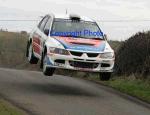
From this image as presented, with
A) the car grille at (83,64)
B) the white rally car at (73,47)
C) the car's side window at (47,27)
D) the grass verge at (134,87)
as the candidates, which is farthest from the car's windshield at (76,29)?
the grass verge at (134,87)

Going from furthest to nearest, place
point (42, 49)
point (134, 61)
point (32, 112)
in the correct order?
1. point (134, 61)
2. point (42, 49)
3. point (32, 112)

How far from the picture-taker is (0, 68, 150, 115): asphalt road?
13.7 metres

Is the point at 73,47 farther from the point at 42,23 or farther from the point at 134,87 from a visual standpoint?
the point at 134,87

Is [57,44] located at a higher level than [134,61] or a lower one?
higher

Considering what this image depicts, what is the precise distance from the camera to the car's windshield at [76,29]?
17.6m

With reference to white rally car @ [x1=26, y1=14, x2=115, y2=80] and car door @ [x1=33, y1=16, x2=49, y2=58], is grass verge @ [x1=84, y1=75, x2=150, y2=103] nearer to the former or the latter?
white rally car @ [x1=26, y1=14, x2=115, y2=80]

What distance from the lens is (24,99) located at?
14742 mm

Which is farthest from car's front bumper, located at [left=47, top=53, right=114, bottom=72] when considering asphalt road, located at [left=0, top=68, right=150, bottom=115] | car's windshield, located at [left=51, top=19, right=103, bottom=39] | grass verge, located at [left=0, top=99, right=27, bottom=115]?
grass verge, located at [left=0, top=99, right=27, bottom=115]

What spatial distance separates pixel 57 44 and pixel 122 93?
2743 millimetres

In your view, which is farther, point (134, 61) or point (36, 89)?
point (134, 61)

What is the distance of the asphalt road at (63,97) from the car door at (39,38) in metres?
1.02

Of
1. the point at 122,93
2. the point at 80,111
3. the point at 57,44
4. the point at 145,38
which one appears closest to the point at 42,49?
the point at 57,44

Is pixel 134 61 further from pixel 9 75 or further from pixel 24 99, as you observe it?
pixel 24 99

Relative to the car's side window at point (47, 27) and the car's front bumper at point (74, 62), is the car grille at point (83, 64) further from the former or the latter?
the car's side window at point (47, 27)
